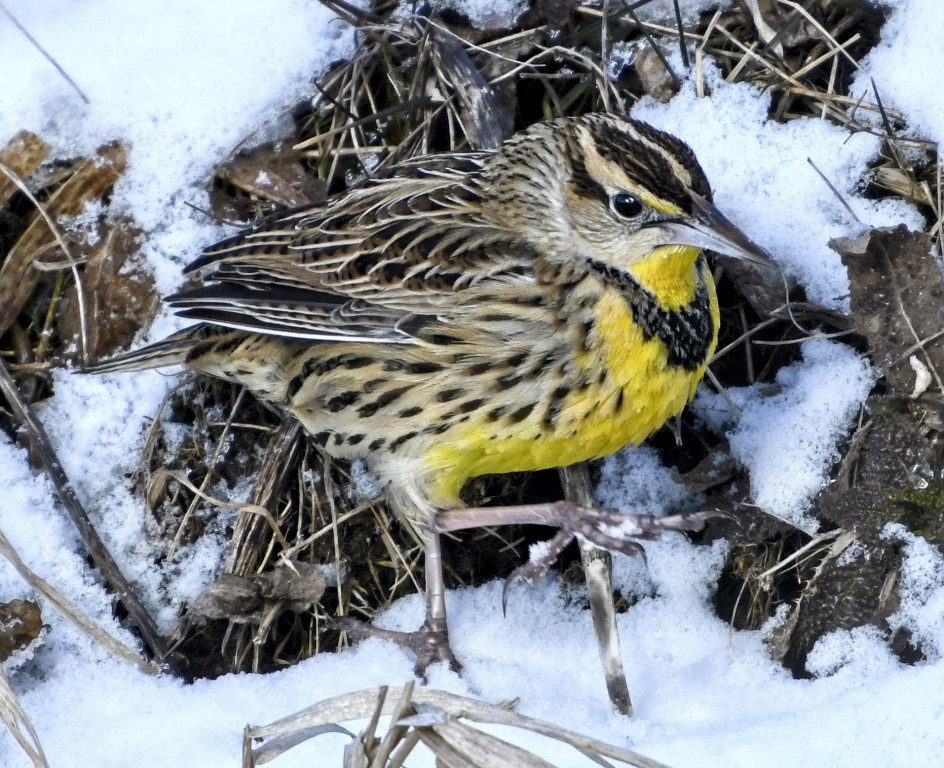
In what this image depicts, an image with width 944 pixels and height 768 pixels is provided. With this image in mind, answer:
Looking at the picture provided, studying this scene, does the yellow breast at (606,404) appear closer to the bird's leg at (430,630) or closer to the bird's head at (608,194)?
the bird's head at (608,194)

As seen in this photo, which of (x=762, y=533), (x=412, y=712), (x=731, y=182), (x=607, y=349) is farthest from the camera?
(x=731, y=182)

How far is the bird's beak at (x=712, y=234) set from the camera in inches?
163

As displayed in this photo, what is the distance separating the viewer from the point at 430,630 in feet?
15.8

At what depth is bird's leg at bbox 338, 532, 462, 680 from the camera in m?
4.75

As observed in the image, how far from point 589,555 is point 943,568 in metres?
1.24

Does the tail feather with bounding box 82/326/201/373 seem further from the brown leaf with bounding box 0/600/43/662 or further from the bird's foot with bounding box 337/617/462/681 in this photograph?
the bird's foot with bounding box 337/617/462/681

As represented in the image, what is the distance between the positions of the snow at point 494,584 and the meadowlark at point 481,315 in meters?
0.31

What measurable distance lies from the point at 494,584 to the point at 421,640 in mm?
479

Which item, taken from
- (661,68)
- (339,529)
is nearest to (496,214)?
(661,68)

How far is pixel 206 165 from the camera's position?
17.4 ft

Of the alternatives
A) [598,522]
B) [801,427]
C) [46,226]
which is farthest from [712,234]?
[46,226]

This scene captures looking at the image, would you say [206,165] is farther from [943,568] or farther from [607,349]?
[943,568]

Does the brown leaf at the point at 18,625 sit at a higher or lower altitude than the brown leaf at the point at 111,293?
lower

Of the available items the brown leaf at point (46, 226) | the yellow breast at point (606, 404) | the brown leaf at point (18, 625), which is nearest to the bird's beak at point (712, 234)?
the yellow breast at point (606, 404)
